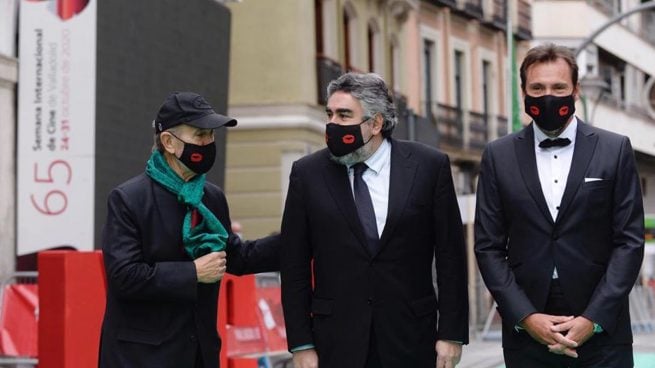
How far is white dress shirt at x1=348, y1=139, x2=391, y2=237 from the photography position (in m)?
6.80

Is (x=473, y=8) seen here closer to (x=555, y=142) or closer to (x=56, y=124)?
(x=56, y=124)

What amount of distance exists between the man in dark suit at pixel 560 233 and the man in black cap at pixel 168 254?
1208mm

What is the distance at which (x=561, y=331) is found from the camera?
6289 millimetres

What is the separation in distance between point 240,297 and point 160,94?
925 cm

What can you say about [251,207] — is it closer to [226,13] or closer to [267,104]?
[267,104]

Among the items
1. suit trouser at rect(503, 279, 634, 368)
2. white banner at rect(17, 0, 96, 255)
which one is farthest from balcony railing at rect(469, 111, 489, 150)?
suit trouser at rect(503, 279, 634, 368)

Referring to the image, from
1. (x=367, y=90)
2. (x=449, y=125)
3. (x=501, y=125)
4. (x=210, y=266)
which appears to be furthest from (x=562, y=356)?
(x=501, y=125)

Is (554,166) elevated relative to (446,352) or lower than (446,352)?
elevated

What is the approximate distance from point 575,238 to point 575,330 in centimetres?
39

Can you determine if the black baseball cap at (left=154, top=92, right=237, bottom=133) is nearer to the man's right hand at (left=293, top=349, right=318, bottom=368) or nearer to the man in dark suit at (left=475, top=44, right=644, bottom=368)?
the man's right hand at (left=293, top=349, right=318, bottom=368)

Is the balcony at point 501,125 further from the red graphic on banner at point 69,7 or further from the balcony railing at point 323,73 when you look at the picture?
the red graphic on banner at point 69,7

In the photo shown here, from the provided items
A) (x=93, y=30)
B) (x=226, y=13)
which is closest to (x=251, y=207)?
(x=226, y=13)

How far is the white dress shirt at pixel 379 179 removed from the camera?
6.80 m

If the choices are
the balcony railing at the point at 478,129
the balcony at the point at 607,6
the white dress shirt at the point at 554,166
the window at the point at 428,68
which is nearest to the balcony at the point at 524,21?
the balcony at the point at 607,6
